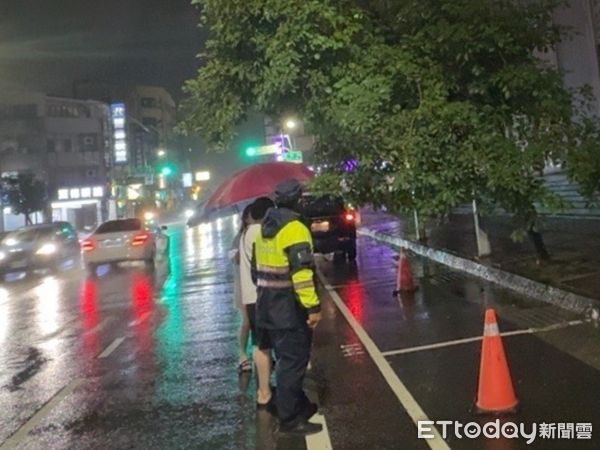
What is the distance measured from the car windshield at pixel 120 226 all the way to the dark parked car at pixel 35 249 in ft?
11.3

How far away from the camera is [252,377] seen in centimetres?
697

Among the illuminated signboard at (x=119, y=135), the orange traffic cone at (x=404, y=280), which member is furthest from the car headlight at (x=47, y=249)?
the illuminated signboard at (x=119, y=135)

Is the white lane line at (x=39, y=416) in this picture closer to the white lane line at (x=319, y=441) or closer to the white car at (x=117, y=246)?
the white lane line at (x=319, y=441)

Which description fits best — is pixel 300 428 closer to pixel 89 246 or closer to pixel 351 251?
pixel 351 251

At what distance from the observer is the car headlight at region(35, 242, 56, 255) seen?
22.8 metres

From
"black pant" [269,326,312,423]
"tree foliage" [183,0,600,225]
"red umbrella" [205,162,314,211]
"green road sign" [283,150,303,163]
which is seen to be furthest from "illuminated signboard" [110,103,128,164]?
"black pant" [269,326,312,423]

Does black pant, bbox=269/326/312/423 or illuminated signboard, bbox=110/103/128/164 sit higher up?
illuminated signboard, bbox=110/103/128/164

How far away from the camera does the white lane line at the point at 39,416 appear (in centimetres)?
550

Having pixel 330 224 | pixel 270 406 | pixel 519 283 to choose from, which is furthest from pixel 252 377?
pixel 330 224

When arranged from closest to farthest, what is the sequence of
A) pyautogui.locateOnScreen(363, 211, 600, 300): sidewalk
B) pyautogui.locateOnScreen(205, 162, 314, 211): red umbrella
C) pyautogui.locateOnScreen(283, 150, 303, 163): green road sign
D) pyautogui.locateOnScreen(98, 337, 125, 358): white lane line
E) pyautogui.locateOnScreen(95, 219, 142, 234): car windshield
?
pyautogui.locateOnScreen(205, 162, 314, 211): red umbrella < pyautogui.locateOnScreen(98, 337, 125, 358): white lane line < pyautogui.locateOnScreen(363, 211, 600, 300): sidewalk < pyautogui.locateOnScreen(95, 219, 142, 234): car windshield < pyautogui.locateOnScreen(283, 150, 303, 163): green road sign

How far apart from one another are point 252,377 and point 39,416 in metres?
2.01

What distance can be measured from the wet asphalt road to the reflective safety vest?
88 centimetres

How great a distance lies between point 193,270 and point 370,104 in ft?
33.7

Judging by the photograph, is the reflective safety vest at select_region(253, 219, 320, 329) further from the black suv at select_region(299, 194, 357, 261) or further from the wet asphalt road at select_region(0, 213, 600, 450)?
the black suv at select_region(299, 194, 357, 261)
